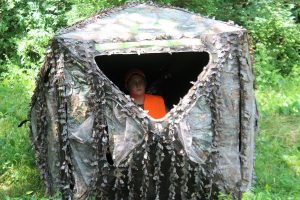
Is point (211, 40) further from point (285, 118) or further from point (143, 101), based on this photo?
point (285, 118)

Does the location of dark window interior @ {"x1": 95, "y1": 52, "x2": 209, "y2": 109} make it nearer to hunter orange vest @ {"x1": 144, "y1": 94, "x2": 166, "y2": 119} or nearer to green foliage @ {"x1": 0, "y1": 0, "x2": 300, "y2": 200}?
hunter orange vest @ {"x1": 144, "y1": 94, "x2": 166, "y2": 119}

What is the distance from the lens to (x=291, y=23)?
9055 mm

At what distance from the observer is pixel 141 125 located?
13.1ft

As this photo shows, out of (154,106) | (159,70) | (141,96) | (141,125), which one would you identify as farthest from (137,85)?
(141,125)

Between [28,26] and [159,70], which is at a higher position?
[159,70]

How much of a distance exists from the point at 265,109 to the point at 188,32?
2.74 m

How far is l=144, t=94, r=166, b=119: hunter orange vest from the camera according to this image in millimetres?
5385

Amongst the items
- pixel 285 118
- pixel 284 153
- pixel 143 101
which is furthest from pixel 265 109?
pixel 143 101

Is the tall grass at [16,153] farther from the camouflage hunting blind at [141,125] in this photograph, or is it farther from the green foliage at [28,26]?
the green foliage at [28,26]

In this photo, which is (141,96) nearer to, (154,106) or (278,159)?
(154,106)

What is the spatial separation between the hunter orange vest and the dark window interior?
0.54 metres

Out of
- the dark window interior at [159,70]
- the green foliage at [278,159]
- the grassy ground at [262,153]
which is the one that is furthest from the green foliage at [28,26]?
the green foliage at [278,159]

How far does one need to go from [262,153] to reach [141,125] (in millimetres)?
2127

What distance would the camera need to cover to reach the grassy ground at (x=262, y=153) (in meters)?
4.80
